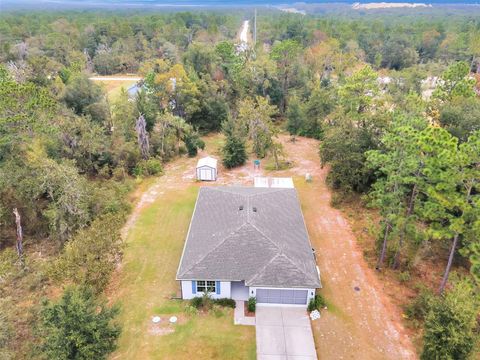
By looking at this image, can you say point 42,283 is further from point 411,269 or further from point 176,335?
point 411,269

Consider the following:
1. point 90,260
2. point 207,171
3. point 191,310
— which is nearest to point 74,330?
point 90,260

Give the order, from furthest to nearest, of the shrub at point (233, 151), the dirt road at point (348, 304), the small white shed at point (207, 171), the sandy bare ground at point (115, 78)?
the sandy bare ground at point (115, 78) < the shrub at point (233, 151) < the small white shed at point (207, 171) < the dirt road at point (348, 304)

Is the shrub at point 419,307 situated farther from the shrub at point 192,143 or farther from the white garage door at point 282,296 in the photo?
the shrub at point 192,143

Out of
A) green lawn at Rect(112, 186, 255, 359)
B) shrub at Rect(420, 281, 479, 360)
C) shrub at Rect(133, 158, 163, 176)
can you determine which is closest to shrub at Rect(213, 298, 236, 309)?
green lawn at Rect(112, 186, 255, 359)

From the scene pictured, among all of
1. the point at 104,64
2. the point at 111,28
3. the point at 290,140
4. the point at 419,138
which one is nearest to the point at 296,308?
the point at 419,138

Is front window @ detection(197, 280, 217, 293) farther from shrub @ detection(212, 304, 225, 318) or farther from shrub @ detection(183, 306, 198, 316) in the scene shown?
shrub @ detection(183, 306, 198, 316)

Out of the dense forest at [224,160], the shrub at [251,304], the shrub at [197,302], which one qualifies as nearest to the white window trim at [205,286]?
the shrub at [197,302]
